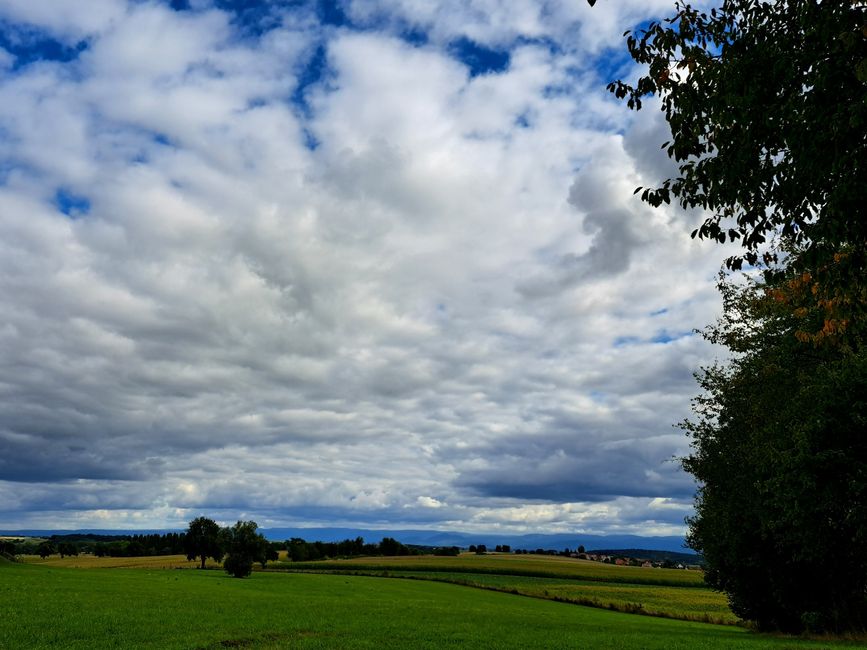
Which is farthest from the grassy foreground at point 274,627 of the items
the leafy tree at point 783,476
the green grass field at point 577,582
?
the green grass field at point 577,582

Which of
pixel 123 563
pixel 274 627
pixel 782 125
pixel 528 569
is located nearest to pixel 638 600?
pixel 528 569

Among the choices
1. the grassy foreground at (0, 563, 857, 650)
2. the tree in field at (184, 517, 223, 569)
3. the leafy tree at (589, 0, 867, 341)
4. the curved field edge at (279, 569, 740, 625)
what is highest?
the leafy tree at (589, 0, 867, 341)

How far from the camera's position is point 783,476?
3219cm

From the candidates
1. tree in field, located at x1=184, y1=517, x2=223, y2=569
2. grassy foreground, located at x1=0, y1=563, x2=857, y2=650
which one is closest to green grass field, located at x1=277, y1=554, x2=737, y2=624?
tree in field, located at x1=184, y1=517, x2=223, y2=569

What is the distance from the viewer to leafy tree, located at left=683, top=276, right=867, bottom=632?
3069cm

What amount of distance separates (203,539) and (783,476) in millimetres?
135447

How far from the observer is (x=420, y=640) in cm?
3175

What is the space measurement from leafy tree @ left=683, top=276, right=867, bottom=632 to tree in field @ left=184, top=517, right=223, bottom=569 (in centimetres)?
11528

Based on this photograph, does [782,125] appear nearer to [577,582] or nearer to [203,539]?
[577,582]

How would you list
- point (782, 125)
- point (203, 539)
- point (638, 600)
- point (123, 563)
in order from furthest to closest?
point (123, 563), point (203, 539), point (638, 600), point (782, 125)

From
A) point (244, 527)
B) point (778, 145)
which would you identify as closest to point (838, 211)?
point (778, 145)

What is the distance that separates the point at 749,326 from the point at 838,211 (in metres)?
34.4

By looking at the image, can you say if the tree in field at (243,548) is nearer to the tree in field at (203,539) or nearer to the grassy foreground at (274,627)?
the tree in field at (203,539)

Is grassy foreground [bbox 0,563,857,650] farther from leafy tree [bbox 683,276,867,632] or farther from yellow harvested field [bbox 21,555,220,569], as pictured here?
yellow harvested field [bbox 21,555,220,569]
